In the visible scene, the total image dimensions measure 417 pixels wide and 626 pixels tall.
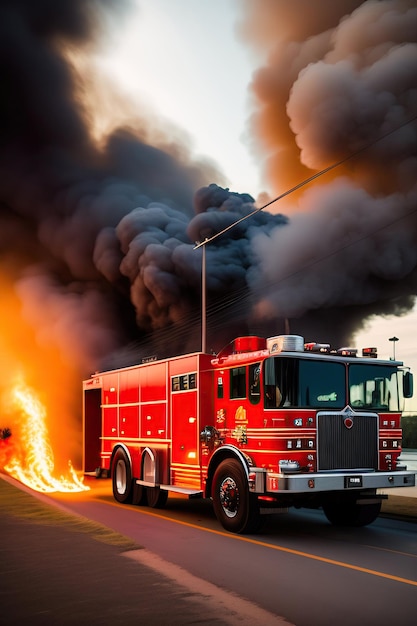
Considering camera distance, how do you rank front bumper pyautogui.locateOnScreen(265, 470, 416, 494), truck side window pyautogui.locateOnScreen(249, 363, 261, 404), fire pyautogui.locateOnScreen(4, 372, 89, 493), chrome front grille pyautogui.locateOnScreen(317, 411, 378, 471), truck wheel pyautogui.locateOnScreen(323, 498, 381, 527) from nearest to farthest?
1. front bumper pyautogui.locateOnScreen(265, 470, 416, 494)
2. chrome front grille pyautogui.locateOnScreen(317, 411, 378, 471)
3. truck side window pyautogui.locateOnScreen(249, 363, 261, 404)
4. truck wheel pyautogui.locateOnScreen(323, 498, 381, 527)
5. fire pyautogui.locateOnScreen(4, 372, 89, 493)

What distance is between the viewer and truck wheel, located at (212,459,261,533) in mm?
10914

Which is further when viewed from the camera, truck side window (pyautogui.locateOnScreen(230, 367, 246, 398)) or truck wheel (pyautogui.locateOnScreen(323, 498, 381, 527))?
truck wheel (pyautogui.locateOnScreen(323, 498, 381, 527))

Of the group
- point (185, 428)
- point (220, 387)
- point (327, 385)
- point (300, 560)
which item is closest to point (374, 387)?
point (327, 385)

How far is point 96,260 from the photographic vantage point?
34.5 meters

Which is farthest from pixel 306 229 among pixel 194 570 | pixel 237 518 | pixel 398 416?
pixel 194 570

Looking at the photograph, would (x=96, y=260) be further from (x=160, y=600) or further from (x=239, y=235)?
(x=160, y=600)

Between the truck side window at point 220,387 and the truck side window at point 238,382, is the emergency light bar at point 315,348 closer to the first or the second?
the truck side window at point 238,382

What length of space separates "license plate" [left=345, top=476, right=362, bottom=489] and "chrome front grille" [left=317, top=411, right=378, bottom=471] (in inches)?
11.3

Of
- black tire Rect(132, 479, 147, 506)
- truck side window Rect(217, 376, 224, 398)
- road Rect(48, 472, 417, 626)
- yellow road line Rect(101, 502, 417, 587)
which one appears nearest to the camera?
road Rect(48, 472, 417, 626)

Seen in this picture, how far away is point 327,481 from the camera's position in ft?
34.5

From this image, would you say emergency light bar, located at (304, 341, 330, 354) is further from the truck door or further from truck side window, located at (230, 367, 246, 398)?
the truck door

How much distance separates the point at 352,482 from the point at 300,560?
91.1 inches

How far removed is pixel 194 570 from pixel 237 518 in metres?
3.20

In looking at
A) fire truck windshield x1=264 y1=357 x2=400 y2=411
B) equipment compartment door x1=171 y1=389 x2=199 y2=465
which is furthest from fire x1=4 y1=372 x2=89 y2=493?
fire truck windshield x1=264 y1=357 x2=400 y2=411
